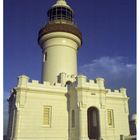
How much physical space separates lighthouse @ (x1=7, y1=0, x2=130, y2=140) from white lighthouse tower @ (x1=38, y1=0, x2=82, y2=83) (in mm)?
108

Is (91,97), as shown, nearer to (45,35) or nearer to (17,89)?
(17,89)

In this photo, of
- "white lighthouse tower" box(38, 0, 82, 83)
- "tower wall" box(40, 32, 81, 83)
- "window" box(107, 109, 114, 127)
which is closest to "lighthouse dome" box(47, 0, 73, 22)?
"white lighthouse tower" box(38, 0, 82, 83)

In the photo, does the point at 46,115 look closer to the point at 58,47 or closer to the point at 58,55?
the point at 58,55

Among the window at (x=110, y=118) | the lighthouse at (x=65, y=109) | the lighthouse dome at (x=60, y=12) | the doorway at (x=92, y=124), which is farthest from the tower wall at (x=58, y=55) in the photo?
the window at (x=110, y=118)

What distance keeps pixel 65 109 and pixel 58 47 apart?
22.5 feet

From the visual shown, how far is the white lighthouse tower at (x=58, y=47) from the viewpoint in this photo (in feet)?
67.7

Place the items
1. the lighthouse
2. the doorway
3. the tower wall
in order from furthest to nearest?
the tower wall < the doorway < the lighthouse

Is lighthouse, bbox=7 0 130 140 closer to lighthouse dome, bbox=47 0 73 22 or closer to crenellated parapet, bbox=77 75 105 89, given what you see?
crenellated parapet, bbox=77 75 105 89

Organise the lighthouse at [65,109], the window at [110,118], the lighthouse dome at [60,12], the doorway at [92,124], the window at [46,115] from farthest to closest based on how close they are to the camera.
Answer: the lighthouse dome at [60,12]
the doorway at [92,124]
the window at [110,118]
the window at [46,115]
the lighthouse at [65,109]

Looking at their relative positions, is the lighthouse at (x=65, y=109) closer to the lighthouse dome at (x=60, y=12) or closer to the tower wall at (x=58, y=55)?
the tower wall at (x=58, y=55)

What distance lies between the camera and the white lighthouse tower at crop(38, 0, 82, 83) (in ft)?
67.7

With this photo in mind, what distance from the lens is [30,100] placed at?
1608cm

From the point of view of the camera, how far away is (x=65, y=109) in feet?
55.7

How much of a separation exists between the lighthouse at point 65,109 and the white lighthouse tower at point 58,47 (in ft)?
0.35
